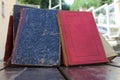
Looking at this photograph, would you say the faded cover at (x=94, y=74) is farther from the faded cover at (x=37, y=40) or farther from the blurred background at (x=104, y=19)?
the blurred background at (x=104, y=19)

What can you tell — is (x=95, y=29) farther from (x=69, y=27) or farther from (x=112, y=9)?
(x=112, y=9)

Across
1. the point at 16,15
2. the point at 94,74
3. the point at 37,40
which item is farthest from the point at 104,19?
the point at 94,74

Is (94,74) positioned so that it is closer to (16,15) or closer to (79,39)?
(79,39)

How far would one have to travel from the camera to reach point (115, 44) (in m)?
5.94

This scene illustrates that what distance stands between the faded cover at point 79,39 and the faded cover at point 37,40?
1.9 inches

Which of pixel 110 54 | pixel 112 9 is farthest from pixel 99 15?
pixel 110 54

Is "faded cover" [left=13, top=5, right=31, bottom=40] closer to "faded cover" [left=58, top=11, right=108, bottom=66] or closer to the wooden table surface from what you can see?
"faded cover" [left=58, top=11, right=108, bottom=66]

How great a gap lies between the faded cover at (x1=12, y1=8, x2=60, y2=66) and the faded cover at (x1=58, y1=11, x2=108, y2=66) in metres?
0.05

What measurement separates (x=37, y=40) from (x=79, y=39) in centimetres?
25

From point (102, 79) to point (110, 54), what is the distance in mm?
1009

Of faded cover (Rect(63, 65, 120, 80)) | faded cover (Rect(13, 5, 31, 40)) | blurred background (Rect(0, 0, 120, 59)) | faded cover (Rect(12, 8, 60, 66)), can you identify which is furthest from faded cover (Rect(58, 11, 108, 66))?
blurred background (Rect(0, 0, 120, 59))

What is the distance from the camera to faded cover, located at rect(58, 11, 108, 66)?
5.75 ft

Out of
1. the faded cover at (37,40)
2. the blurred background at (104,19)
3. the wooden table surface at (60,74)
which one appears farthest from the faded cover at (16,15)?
the blurred background at (104,19)

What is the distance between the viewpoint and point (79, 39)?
5.98 ft
